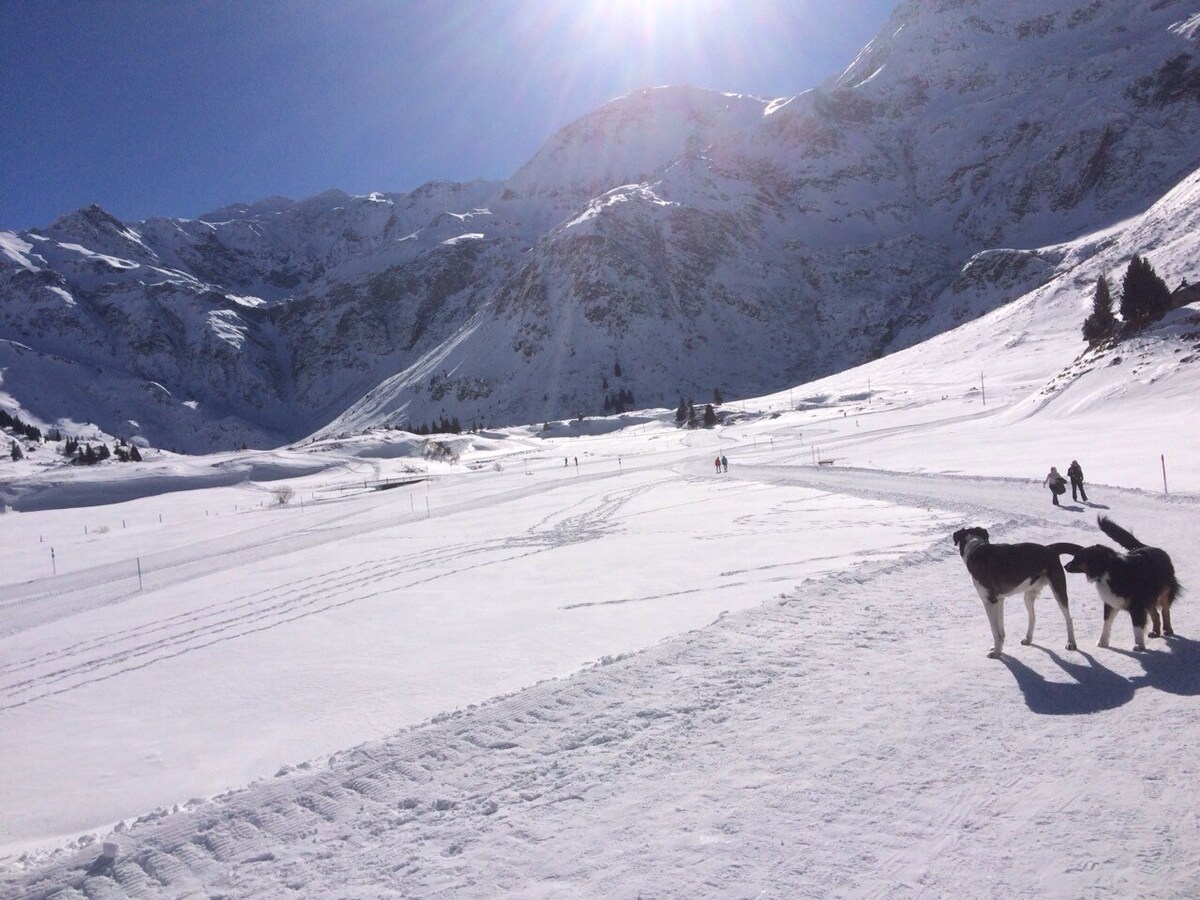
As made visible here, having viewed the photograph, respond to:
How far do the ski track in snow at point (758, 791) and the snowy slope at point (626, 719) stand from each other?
0.03 meters

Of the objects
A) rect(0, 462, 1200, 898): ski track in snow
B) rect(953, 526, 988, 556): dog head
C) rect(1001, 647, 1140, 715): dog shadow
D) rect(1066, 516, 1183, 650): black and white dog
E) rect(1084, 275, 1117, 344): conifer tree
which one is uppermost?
rect(1084, 275, 1117, 344): conifer tree

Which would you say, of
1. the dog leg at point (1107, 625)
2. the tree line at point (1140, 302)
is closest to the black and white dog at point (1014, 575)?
the dog leg at point (1107, 625)

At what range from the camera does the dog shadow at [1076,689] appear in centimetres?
576

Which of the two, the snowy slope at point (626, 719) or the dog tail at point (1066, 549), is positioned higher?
the dog tail at point (1066, 549)

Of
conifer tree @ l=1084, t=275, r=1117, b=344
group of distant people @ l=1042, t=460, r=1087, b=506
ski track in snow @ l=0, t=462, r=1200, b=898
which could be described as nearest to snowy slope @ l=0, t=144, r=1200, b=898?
ski track in snow @ l=0, t=462, r=1200, b=898

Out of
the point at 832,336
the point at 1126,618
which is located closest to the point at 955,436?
the point at 1126,618

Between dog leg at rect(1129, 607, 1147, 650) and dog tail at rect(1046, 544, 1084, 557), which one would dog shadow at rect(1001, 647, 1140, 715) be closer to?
dog leg at rect(1129, 607, 1147, 650)

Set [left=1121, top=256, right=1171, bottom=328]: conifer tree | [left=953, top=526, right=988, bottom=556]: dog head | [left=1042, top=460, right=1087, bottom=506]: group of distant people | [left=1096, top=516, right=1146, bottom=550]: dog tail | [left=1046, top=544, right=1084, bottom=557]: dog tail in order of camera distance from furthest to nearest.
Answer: [left=1121, top=256, right=1171, bottom=328]: conifer tree, [left=1042, top=460, right=1087, bottom=506]: group of distant people, [left=953, top=526, right=988, bottom=556]: dog head, [left=1096, top=516, right=1146, bottom=550]: dog tail, [left=1046, top=544, right=1084, bottom=557]: dog tail

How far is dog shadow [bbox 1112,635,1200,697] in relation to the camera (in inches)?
231

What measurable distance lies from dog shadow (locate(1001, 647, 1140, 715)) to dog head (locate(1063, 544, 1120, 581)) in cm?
88

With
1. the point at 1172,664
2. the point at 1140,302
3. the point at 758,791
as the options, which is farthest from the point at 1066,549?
the point at 1140,302

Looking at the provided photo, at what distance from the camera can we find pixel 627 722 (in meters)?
6.51

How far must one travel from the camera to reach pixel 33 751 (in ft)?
26.9

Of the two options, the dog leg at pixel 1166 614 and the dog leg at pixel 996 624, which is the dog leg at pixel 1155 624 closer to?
the dog leg at pixel 1166 614
